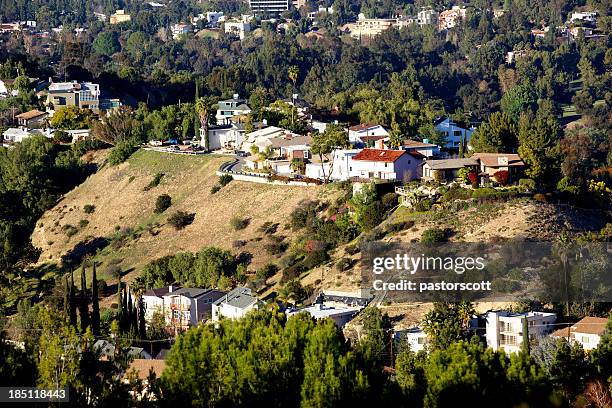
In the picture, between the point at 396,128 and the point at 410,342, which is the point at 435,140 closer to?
the point at 396,128

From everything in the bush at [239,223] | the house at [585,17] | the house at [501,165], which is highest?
the house at [501,165]

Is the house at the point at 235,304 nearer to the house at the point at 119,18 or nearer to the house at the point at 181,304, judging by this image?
the house at the point at 181,304

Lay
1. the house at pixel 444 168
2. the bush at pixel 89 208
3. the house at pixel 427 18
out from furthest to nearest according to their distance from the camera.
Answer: the house at pixel 427 18, the bush at pixel 89 208, the house at pixel 444 168

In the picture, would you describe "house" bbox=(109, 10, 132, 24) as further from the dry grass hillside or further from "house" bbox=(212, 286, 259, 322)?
"house" bbox=(212, 286, 259, 322)

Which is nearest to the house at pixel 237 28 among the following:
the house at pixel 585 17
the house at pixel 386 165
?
the house at pixel 585 17

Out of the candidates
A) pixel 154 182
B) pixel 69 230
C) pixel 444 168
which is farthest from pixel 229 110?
pixel 444 168
